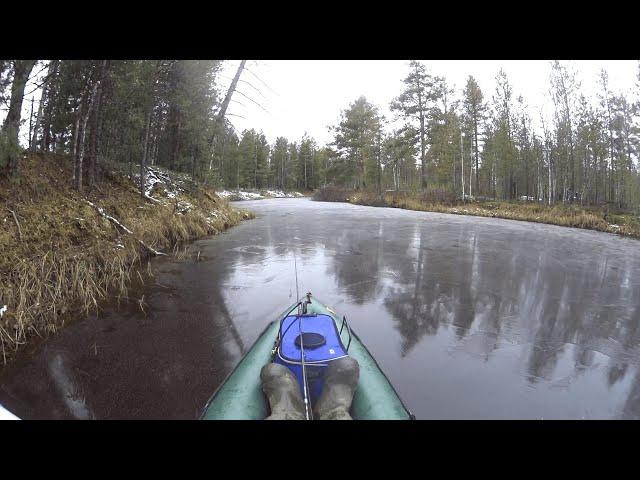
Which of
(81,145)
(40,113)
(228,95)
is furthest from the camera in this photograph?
(228,95)

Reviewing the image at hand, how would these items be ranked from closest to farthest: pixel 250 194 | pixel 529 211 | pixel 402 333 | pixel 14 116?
pixel 402 333 → pixel 14 116 → pixel 529 211 → pixel 250 194

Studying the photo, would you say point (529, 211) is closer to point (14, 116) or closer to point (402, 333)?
point (402, 333)

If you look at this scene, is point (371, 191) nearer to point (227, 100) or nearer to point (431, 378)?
point (227, 100)

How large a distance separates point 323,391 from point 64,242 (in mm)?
5587

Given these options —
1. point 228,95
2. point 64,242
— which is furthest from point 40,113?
point 228,95

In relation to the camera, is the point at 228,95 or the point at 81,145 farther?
the point at 228,95

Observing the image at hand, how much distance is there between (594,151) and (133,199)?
1036 inches

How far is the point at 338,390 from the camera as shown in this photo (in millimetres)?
2574

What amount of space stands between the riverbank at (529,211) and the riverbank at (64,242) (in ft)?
56.1

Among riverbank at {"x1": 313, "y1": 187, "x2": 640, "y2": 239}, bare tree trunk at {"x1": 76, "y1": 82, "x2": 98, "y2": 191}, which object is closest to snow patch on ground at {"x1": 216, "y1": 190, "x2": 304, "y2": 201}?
riverbank at {"x1": 313, "y1": 187, "x2": 640, "y2": 239}

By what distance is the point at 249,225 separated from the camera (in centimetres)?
1502

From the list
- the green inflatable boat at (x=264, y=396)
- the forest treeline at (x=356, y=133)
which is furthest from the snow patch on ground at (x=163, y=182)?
the green inflatable boat at (x=264, y=396)

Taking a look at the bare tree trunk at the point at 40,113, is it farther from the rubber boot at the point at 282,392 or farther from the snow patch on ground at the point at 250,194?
the snow patch on ground at the point at 250,194

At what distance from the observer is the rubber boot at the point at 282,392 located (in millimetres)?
2318
